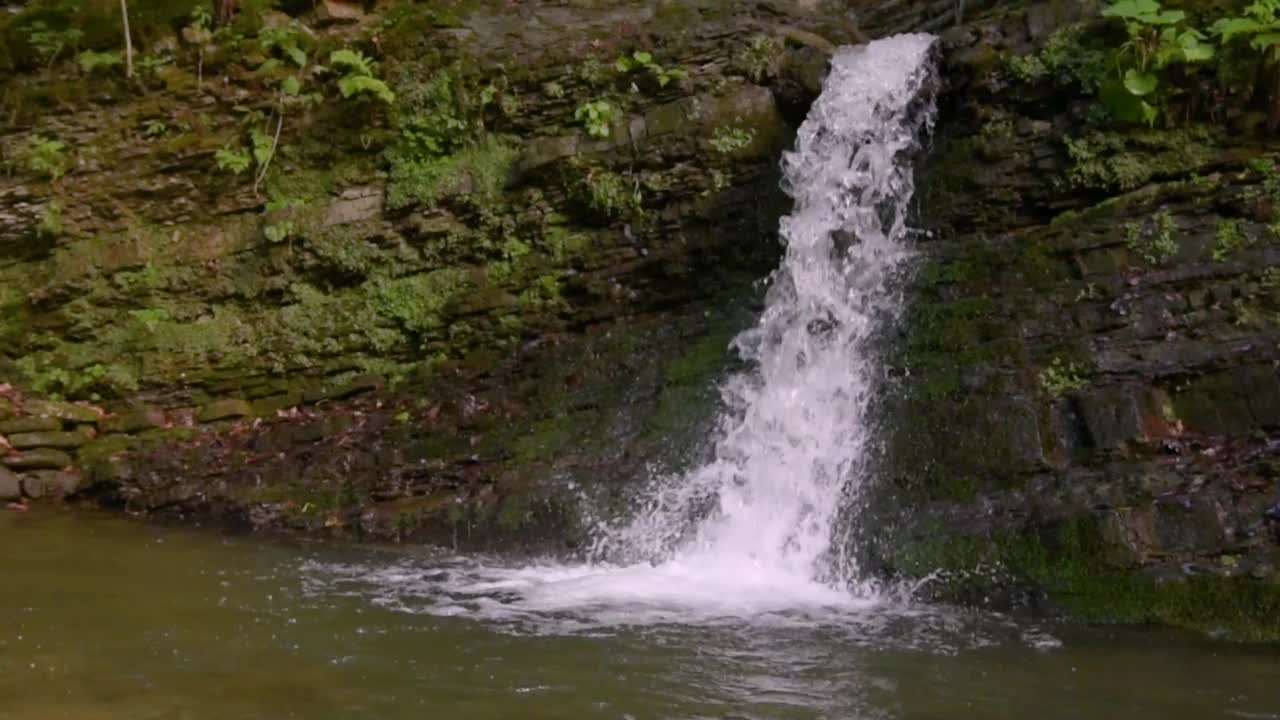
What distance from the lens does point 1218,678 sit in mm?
4438

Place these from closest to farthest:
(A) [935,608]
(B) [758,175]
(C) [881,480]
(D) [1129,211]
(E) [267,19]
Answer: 1. (A) [935,608]
2. (C) [881,480]
3. (D) [1129,211]
4. (B) [758,175]
5. (E) [267,19]

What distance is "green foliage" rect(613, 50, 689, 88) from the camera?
391 inches

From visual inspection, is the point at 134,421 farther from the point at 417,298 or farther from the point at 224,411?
the point at 417,298

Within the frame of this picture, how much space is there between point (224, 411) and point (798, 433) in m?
5.35

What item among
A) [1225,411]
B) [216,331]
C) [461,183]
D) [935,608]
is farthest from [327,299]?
[1225,411]

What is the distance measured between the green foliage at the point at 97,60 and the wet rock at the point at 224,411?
3.59 m

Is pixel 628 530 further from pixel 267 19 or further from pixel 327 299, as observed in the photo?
pixel 267 19

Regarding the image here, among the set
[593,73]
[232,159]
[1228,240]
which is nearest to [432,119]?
[593,73]

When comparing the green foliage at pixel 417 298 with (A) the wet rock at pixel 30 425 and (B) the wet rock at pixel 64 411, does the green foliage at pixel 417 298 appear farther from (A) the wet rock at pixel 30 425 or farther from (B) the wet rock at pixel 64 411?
(A) the wet rock at pixel 30 425

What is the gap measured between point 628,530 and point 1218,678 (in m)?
3.63

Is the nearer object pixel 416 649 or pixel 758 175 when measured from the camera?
pixel 416 649

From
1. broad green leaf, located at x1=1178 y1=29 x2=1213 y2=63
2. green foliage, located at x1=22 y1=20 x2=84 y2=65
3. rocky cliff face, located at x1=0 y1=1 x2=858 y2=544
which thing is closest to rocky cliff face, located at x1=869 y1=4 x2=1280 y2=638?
broad green leaf, located at x1=1178 y1=29 x2=1213 y2=63

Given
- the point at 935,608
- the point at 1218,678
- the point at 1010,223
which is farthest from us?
the point at 1010,223

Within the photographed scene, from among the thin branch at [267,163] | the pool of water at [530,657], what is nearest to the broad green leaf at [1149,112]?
the pool of water at [530,657]
